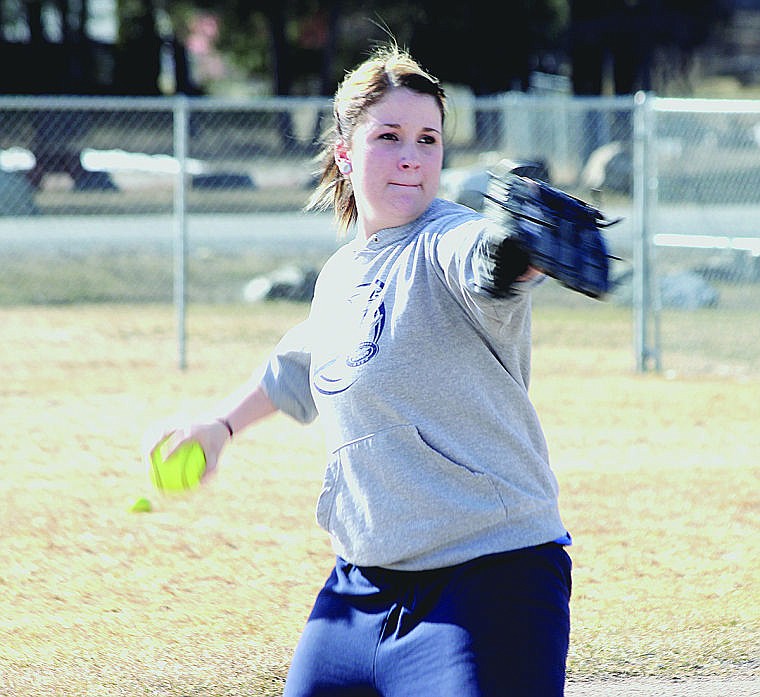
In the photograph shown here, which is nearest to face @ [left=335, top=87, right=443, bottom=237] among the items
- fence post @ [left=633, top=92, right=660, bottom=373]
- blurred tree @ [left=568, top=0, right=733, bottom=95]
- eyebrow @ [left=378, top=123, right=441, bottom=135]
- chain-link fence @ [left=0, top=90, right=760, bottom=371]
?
eyebrow @ [left=378, top=123, right=441, bottom=135]

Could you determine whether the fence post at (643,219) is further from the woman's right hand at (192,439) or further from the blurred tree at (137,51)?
the blurred tree at (137,51)

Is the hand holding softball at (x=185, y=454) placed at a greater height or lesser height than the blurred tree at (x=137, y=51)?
lesser

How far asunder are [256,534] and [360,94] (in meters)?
3.61

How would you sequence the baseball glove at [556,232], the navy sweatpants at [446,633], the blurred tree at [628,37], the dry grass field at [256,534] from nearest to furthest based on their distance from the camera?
1. the baseball glove at [556,232]
2. the navy sweatpants at [446,633]
3. the dry grass field at [256,534]
4. the blurred tree at [628,37]

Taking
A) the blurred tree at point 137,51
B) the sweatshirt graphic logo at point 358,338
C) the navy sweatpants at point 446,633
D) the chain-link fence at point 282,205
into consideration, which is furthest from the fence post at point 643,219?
the blurred tree at point 137,51

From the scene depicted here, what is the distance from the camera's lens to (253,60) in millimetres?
42062

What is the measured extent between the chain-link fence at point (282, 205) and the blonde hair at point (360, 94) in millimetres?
4044

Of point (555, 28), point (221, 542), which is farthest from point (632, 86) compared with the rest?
point (221, 542)

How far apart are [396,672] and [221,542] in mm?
3397

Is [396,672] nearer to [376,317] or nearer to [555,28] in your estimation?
[376,317]

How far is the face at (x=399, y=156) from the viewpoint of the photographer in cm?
271

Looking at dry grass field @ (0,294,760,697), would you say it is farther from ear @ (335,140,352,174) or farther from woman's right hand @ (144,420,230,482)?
ear @ (335,140,352,174)

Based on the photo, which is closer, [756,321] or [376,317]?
[376,317]

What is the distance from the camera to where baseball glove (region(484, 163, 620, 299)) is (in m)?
2.21
